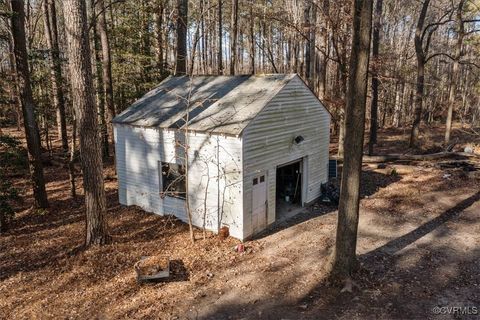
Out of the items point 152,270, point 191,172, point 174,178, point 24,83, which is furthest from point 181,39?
point 152,270

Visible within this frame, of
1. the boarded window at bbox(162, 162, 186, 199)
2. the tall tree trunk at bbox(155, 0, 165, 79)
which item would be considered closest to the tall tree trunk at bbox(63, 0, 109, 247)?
the boarded window at bbox(162, 162, 186, 199)

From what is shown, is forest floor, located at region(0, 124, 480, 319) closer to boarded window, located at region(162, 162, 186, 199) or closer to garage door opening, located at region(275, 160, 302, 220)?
garage door opening, located at region(275, 160, 302, 220)

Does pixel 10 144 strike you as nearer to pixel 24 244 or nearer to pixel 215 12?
pixel 24 244

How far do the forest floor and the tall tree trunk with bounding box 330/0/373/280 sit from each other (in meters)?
0.68

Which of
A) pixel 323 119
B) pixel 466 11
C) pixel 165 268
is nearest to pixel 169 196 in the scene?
pixel 165 268

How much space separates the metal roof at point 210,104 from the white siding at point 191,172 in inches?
14.6

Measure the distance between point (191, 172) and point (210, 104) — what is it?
2.65 meters

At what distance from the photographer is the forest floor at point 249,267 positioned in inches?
296

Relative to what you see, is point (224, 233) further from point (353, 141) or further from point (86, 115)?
point (86, 115)

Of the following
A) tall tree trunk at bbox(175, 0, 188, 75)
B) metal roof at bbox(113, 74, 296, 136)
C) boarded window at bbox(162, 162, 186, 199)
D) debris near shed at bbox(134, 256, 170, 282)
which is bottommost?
debris near shed at bbox(134, 256, 170, 282)

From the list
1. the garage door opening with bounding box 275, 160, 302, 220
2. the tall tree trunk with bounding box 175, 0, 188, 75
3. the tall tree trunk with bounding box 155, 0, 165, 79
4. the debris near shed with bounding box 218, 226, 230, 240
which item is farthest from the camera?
the tall tree trunk with bounding box 155, 0, 165, 79

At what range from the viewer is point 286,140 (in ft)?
40.2

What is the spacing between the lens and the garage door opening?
13867mm

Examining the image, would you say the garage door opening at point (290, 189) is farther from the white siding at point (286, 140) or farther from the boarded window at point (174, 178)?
the boarded window at point (174, 178)
